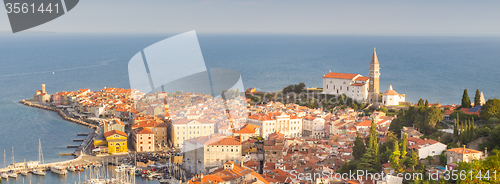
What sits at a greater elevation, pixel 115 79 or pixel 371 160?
pixel 115 79

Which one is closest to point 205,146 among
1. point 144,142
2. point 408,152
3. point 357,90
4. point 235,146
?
point 235,146

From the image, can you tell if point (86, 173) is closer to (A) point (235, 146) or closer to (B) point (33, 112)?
(A) point (235, 146)

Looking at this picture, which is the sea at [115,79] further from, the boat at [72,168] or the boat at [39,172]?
the boat at [72,168]

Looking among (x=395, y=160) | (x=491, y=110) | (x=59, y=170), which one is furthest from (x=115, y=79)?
(x=395, y=160)

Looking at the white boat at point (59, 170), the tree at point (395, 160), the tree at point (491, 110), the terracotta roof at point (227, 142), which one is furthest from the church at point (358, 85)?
the white boat at point (59, 170)

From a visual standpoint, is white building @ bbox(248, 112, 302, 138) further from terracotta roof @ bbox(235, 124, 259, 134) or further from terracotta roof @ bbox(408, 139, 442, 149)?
terracotta roof @ bbox(408, 139, 442, 149)

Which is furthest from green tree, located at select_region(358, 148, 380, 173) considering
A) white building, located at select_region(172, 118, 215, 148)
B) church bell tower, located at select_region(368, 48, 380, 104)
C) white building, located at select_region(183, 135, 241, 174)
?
church bell tower, located at select_region(368, 48, 380, 104)

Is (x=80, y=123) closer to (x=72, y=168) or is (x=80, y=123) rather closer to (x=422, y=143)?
(x=72, y=168)
